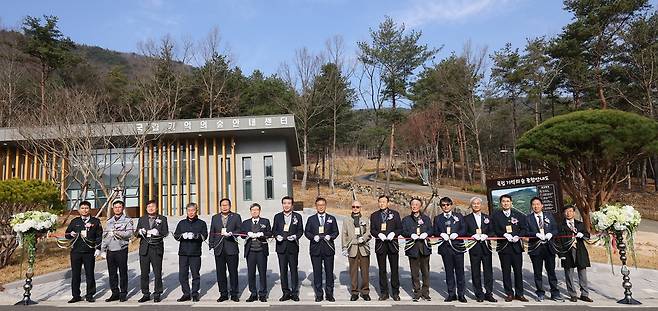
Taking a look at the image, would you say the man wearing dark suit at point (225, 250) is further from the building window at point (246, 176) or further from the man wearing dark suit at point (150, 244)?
the building window at point (246, 176)

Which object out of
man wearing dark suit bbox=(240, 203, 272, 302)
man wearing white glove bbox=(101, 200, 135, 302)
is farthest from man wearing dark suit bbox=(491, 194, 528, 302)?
man wearing white glove bbox=(101, 200, 135, 302)

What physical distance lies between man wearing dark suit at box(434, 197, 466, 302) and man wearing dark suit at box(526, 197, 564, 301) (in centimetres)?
115

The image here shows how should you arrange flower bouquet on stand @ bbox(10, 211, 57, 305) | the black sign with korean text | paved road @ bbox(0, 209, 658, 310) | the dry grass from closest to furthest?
paved road @ bbox(0, 209, 658, 310)
flower bouquet on stand @ bbox(10, 211, 57, 305)
the dry grass
the black sign with korean text

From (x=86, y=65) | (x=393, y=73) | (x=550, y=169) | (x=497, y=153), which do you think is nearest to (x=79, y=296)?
(x=550, y=169)

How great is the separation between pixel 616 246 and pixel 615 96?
1006 inches

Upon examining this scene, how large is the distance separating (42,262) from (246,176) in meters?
14.0

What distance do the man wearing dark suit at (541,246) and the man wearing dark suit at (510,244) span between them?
190mm

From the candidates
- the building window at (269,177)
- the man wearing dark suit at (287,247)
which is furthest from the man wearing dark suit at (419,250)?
the building window at (269,177)

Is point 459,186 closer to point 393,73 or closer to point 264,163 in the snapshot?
point 393,73

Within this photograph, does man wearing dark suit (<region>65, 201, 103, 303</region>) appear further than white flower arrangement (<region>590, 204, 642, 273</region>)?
Yes

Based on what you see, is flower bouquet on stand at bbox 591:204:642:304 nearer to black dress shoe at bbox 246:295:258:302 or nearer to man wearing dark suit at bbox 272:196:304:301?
man wearing dark suit at bbox 272:196:304:301

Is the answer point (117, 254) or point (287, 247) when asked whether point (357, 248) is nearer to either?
point (287, 247)

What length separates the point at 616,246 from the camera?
6.80m

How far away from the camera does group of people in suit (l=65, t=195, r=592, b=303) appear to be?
22.4ft
